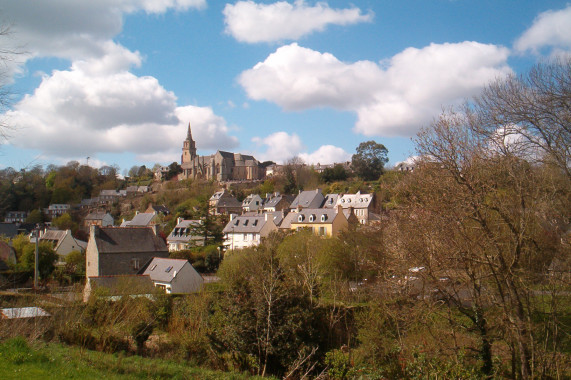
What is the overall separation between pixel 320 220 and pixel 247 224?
857 centimetres

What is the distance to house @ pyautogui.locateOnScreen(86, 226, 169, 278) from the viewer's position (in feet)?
98.0

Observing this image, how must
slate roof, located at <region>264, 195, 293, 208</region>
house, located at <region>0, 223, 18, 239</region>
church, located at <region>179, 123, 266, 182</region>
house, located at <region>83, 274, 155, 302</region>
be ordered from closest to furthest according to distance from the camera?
house, located at <region>83, 274, 155, 302</region>
house, located at <region>0, 223, 18, 239</region>
slate roof, located at <region>264, 195, 293, 208</region>
church, located at <region>179, 123, 266, 182</region>

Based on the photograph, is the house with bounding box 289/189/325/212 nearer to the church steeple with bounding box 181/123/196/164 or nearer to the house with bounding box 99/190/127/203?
the house with bounding box 99/190/127/203

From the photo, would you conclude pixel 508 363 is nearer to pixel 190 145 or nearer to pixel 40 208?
pixel 40 208

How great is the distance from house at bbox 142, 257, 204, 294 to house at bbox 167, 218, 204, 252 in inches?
674

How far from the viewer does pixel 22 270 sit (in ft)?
109

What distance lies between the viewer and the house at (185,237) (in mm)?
46844

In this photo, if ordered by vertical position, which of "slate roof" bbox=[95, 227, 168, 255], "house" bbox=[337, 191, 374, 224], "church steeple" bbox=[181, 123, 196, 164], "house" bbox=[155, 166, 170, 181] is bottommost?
"slate roof" bbox=[95, 227, 168, 255]

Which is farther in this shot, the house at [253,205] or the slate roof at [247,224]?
the house at [253,205]

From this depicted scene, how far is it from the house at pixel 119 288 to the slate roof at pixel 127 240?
5.67 metres

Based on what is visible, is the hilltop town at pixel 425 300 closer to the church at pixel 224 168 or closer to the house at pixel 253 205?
the house at pixel 253 205

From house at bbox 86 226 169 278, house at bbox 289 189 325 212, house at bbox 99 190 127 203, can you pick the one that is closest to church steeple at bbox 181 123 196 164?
house at bbox 99 190 127 203

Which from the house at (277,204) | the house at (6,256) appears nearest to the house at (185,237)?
the house at (277,204)

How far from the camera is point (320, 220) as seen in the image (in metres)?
44.2
